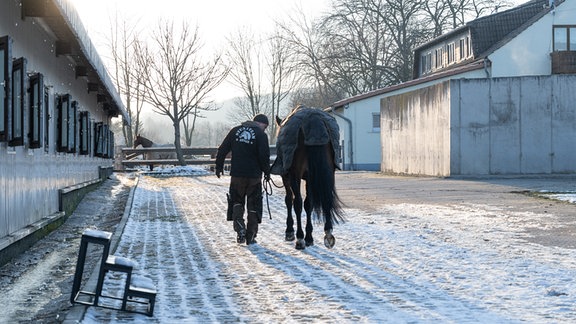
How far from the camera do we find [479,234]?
10.9 meters

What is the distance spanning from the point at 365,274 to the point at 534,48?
114 ft

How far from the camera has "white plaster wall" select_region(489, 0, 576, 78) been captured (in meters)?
40.2

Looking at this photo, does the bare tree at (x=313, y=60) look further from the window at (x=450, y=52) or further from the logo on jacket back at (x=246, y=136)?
the logo on jacket back at (x=246, y=136)

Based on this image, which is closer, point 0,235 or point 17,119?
point 0,235

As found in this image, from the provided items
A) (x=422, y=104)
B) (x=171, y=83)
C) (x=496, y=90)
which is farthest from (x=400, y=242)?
(x=171, y=83)

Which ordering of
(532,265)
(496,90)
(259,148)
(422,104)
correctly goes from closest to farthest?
(532,265), (259,148), (496,90), (422,104)

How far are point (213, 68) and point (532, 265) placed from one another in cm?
3867

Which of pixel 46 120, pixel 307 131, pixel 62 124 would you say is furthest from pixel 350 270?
pixel 62 124

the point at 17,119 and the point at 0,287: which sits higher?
the point at 17,119

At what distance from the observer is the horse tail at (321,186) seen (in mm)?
9805

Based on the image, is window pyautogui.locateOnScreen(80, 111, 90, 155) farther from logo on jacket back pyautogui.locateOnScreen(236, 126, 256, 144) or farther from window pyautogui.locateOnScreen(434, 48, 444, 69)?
window pyautogui.locateOnScreen(434, 48, 444, 69)

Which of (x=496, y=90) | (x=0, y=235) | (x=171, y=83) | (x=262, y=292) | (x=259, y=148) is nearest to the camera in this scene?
(x=262, y=292)

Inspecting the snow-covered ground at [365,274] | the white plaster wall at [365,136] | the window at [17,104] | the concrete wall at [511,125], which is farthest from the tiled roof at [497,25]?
the window at [17,104]

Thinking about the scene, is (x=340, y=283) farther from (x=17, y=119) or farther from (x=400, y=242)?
(x=17, y=119)
